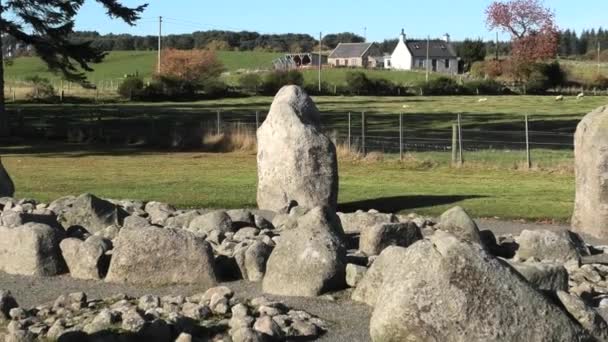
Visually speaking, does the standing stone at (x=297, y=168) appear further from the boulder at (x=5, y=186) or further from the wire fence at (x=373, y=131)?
the wire fence at (x=373, y=131)

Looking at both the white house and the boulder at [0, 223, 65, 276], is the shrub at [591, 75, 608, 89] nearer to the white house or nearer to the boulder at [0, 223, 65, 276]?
the white house

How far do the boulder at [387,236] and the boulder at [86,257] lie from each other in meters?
3.18

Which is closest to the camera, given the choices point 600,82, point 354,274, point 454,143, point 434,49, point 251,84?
point 354,274

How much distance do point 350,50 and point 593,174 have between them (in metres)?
140

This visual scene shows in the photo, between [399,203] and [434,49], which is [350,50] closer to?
[434,49]

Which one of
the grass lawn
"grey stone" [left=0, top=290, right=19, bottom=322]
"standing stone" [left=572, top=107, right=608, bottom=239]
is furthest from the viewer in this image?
the grass lawn

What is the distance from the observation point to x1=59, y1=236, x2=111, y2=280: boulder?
11.9 meters

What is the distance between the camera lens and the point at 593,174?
16297 millimetres

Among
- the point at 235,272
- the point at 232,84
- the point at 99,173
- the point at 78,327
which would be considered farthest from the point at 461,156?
the point at 232,84

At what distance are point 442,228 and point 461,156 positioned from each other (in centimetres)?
1547

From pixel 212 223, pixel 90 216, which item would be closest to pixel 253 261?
pixel 212 223

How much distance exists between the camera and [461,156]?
2931 cm

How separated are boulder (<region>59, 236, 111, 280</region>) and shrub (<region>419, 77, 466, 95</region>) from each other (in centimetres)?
8494

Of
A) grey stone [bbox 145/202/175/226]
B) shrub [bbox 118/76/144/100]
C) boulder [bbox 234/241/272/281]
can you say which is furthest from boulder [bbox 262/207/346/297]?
shrub [bbox 118/76/144/100]
